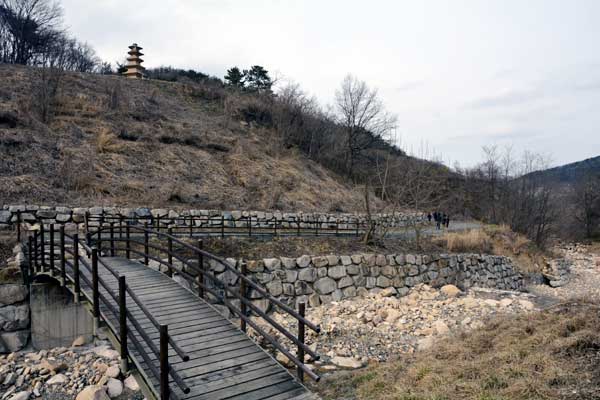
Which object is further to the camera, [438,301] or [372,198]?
[372,198]

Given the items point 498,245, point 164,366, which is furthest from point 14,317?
point 498,245

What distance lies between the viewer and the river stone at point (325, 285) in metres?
14.2

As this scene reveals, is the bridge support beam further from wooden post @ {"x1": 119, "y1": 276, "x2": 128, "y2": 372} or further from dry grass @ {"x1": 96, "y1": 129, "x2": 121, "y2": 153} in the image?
dry grass @ {"x1": 96, "y1": 129, "x2": 121, "y2": 153}

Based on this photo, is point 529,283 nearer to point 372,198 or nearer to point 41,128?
point 372,198

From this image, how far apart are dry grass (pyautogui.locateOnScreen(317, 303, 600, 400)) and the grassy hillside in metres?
14.9

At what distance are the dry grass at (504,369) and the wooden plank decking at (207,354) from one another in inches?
37.1

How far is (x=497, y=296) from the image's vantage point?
1468 cm

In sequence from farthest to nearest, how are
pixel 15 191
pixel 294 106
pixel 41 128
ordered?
pixel 294 106 → pixel 41 128 → pixel 15 191

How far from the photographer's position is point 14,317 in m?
9.38

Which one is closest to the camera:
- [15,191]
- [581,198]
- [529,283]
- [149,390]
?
[149,390]

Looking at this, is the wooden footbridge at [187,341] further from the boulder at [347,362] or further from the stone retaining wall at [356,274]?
the stone retaining wall at [356,274]

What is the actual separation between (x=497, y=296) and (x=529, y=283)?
10149 millimetres

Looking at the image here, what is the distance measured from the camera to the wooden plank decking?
18.6 ft

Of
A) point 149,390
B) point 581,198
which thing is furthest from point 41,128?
point 581,198
